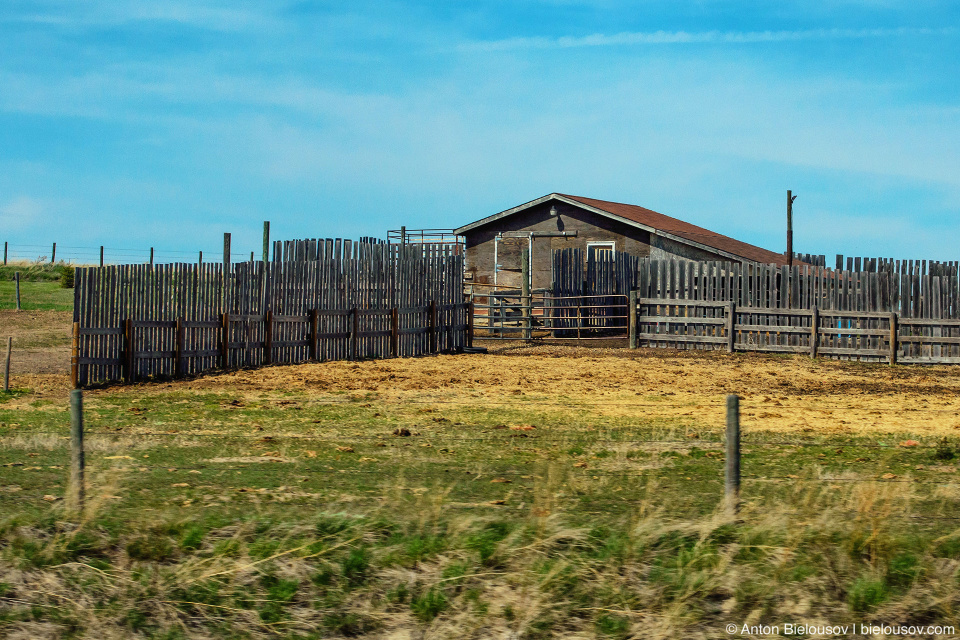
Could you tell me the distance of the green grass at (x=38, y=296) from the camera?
3772 cm

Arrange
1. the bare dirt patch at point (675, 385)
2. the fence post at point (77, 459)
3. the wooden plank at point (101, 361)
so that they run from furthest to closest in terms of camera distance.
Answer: the wooden plank at point (101, 361), the bare dirt patch at point (675, 385), the fence post at point (77, 459)

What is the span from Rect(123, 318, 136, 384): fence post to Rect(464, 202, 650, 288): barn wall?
22207 millimetres

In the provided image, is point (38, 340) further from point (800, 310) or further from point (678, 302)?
point (800, 310)

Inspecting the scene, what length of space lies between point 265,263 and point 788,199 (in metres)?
26.3

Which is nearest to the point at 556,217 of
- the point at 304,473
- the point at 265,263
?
the point at 265,263

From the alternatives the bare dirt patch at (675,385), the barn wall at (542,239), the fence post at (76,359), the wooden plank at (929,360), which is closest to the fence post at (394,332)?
the bare dirt patch at (675,385)

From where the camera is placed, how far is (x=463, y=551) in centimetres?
667

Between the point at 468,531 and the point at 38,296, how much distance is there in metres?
39.8

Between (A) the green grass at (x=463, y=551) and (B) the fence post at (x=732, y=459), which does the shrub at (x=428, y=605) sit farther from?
(B) the fence post at (x=732, y=459)

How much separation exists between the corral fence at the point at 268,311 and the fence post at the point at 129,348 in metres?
0.02

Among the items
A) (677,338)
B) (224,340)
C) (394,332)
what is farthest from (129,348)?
(677,338)

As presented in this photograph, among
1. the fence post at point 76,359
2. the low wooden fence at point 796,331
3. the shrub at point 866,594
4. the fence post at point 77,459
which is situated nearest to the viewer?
the shrub at point 866,594

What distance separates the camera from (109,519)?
287 inches

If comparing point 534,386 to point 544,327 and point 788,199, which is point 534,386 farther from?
point 788,199
